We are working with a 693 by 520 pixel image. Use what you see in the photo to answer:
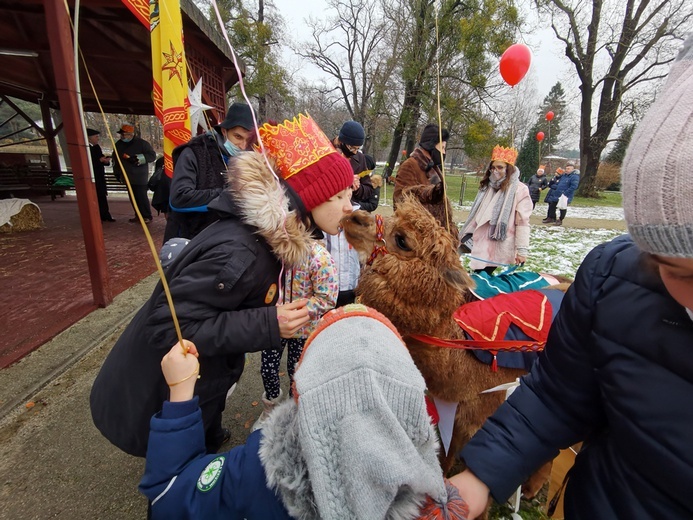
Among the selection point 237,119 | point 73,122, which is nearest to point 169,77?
point 237,119

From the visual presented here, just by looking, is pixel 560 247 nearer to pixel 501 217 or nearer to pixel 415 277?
pixel 501 217

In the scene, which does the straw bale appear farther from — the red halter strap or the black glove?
the red halter strap

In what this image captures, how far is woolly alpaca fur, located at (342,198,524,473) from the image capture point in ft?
5.26

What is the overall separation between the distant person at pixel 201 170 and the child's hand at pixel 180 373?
2.07 meters

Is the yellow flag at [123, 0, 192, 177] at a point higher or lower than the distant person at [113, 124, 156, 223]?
higher

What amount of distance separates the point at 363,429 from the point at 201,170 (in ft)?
9.81

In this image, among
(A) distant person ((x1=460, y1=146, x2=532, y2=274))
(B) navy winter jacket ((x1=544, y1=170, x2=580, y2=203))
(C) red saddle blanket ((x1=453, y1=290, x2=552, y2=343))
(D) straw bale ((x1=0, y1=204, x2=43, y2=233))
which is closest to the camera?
(C) red saddle blanket ((x1=453, y1=290, x2=552, y2=343))

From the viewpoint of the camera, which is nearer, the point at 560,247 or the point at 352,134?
the point at 352,134

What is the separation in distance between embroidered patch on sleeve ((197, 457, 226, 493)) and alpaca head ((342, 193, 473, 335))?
918 mm

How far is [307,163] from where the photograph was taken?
5.34ft

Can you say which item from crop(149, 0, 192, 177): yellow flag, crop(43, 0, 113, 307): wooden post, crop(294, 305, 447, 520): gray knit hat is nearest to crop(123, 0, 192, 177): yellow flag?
crop(149, 0, 192, 177): yellow flag

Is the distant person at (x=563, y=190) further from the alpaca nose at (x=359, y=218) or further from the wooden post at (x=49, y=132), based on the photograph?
the wooden post at (x=49, y=132)

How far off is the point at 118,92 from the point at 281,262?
1085 cm

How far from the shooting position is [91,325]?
364 centimetres
